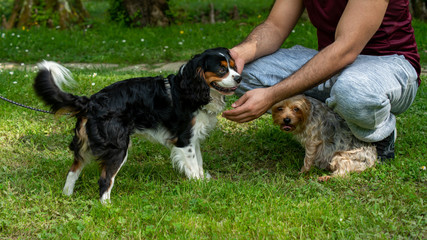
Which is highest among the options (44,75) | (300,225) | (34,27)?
(44,75)

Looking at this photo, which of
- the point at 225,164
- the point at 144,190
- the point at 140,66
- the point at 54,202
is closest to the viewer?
the point at 54,202

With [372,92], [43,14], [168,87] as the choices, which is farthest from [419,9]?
[168,87]

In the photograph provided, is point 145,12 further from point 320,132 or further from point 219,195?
point 219,195

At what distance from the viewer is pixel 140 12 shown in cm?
1091

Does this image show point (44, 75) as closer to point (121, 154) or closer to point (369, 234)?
point (121, 154)

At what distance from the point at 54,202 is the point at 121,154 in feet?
1.96

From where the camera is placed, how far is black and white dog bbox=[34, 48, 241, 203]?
3.33 m

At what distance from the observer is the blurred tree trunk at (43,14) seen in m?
11.3

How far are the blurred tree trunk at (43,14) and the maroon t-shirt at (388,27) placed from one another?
8634 mm

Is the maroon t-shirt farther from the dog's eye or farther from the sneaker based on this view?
the dog's eye

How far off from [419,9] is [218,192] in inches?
415

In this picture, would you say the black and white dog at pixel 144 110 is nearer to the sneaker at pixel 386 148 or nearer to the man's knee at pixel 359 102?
the man's knee at pixel 359 102

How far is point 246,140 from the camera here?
4.80 metres

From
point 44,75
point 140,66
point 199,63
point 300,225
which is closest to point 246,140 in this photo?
point 199,63
